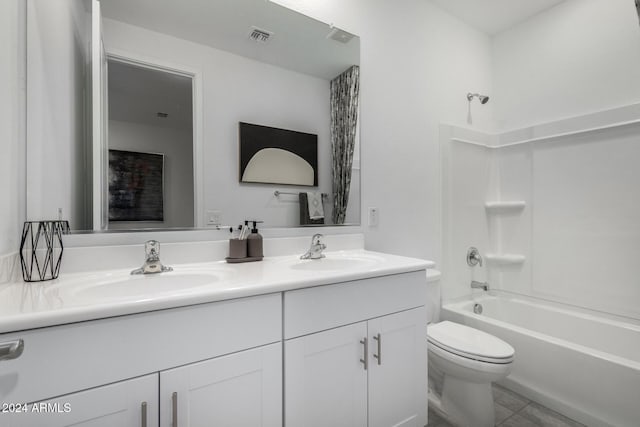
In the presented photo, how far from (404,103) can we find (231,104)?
112cm

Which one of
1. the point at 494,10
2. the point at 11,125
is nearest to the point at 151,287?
the point at 11,125

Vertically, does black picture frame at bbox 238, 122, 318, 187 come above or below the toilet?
above

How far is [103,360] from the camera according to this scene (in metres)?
0.67

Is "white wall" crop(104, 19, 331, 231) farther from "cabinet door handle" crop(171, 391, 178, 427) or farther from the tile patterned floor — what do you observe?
the tile patterned floor

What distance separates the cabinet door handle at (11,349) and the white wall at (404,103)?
143 cm

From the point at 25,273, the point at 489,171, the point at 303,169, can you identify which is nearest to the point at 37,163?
the point at 25,273

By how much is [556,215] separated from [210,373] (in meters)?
2.36

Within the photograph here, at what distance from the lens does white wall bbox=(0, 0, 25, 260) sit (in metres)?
0.86

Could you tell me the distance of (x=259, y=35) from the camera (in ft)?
4.69

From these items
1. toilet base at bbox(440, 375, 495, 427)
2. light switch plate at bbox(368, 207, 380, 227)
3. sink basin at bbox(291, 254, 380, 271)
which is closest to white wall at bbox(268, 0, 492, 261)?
light switch plate at bbox(368, 207, 380, 227)

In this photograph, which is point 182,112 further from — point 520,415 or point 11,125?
point 520,415

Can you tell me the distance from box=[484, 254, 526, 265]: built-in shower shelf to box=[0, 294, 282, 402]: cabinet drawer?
2063mm

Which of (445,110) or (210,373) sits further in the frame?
(445,110)

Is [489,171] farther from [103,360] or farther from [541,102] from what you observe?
[103,360]
